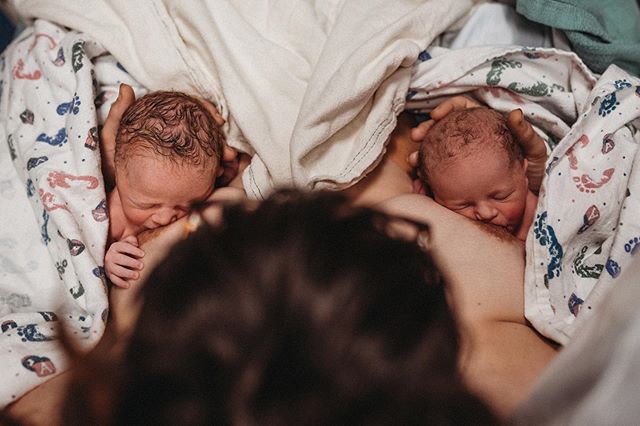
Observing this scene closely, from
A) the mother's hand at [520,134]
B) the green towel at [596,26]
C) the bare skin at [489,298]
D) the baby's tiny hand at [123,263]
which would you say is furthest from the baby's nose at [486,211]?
the baby's tiny hand at [123,263]

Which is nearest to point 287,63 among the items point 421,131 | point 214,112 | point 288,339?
point 214,112

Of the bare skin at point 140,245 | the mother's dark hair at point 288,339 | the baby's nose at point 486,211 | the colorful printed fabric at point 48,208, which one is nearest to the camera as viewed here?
the mother's dark hair at point 288,339

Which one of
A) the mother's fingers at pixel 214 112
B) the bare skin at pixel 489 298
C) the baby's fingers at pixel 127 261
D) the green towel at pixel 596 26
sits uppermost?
the green towel at pixel 596 26

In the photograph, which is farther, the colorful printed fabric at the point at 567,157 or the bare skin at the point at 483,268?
the colorful printed fabric at the point at 567,157

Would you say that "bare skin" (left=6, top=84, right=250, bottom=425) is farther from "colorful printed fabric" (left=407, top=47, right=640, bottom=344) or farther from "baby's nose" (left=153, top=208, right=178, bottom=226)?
"colorful printed fabric" (left=407, top=47, right=640, bottom=344)

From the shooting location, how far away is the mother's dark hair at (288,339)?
1.75 feet

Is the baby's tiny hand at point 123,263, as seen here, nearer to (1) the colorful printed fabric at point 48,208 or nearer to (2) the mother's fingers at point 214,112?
(1) the colorful printed fabric at point 48,208

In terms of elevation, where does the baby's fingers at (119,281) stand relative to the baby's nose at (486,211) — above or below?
below

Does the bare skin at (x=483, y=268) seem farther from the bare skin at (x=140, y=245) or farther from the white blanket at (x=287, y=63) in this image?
the bare skin at (x=140, y=245)

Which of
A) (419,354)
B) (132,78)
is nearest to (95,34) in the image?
(132,78)

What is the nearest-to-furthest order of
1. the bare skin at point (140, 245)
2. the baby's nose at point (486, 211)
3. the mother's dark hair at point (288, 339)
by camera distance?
the mother's dark hair at point (288, 339)
the bare skin at point (140, 245)
the baby's nose at point (486, 211)

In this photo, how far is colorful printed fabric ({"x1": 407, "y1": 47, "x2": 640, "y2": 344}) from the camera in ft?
3.50

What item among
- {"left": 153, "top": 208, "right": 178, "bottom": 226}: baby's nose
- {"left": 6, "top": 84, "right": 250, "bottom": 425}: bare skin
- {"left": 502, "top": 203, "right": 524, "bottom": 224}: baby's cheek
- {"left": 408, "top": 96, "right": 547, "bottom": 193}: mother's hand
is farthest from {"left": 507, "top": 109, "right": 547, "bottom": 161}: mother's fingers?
{"left": 153, "top": 208, "right": 178, "bottom": 226}: baby's nose

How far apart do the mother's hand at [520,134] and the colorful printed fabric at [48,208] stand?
2.01ft
